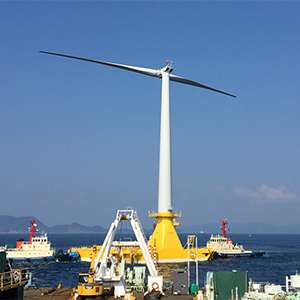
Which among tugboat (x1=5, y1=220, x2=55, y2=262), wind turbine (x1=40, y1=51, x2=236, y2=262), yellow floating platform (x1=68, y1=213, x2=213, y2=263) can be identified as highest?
wind turbine (x1=40, y1=51, x2=236, y2=262)

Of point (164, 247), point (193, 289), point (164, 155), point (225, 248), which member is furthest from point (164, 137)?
point (193, 289)

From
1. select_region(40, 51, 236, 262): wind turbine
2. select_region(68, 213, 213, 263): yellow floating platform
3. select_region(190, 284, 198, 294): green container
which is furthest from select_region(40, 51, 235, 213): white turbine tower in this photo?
select_region(190, 284, 198, 294): green container

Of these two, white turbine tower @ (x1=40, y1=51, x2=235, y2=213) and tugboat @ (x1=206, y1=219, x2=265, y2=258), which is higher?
white turbine tower @ (x1=40, y1=51, x2=235, y2=213)

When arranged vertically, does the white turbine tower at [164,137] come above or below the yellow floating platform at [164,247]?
above

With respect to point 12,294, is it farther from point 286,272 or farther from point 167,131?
point 286,272

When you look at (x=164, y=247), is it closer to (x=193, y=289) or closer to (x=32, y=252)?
(x=193, y=289)

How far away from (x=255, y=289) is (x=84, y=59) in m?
56.8

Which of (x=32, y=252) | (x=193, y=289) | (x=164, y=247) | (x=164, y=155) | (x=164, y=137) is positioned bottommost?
(x=32, y=252)

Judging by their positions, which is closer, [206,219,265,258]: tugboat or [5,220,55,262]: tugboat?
[5,220,55,262]: tugboat

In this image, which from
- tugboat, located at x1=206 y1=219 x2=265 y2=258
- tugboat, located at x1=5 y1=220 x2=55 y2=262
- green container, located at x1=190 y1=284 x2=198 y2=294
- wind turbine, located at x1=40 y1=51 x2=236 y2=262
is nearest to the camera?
green container, located at x1=190 y1=284 x2=198 y2=294

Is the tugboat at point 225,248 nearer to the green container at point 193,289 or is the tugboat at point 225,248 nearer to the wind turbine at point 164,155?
the wind turbine at point 164,155

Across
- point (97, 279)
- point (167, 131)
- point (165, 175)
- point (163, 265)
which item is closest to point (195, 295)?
point (97, 279)

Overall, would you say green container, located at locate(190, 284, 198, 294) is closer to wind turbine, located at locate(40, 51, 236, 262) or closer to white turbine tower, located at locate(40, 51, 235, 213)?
wind turbine, located at locate(40, 51, 236, 262)

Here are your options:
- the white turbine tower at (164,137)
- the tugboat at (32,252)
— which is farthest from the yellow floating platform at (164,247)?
the tugboat at (32,252)
